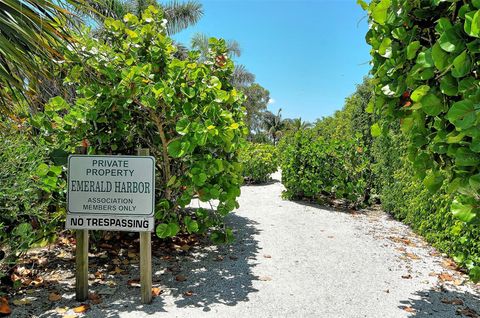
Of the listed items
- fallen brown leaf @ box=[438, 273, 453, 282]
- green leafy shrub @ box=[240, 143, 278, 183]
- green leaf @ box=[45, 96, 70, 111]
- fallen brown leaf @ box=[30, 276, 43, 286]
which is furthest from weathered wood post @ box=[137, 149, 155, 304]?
green leafy shrub @ box=[240, 143, 278, 183]

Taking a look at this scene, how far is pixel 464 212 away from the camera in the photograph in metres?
1.47

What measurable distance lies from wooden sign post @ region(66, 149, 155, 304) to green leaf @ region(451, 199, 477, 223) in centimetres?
228

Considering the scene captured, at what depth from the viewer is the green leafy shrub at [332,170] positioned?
7605 mm

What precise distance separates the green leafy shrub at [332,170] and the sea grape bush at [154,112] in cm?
377

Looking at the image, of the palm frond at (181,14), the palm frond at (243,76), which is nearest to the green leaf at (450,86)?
the palm frond at (181,14)

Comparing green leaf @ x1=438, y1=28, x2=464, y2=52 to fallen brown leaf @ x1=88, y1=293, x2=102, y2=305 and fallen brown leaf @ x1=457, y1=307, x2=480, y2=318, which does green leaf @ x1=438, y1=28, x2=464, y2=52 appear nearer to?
fallen brown leaf @ x1=457, y1=307, x2=480, y2=318

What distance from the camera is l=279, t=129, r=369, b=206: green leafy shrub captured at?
7.61 metres

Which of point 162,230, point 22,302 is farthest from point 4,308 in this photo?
point 162,230

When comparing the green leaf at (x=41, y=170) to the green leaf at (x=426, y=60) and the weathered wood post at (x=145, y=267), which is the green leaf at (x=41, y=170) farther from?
the green leaf at (x=426, y=60)

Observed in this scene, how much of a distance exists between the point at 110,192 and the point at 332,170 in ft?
18.4

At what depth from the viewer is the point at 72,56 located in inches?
131

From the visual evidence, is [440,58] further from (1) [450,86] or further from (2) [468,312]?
A: (2) [468,312]

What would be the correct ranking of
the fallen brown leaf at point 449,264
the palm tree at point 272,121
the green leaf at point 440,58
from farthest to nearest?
the palm tree at point 272,121, the fallen brown leaf at point 449,264, the green leaf at point 440,58

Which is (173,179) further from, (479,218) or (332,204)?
(332,204)
